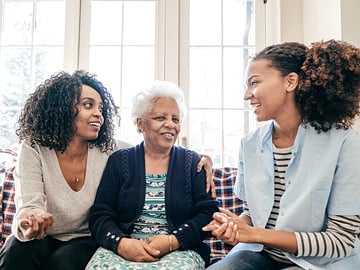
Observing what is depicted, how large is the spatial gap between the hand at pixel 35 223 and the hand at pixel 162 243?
0.39m

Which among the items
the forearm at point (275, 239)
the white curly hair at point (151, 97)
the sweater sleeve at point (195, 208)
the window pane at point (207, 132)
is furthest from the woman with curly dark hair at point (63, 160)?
the window pane at point (207, 132)

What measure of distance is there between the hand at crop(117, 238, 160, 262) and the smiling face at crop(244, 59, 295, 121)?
674 mm

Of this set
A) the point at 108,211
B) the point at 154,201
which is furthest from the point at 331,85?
the point at 108,211

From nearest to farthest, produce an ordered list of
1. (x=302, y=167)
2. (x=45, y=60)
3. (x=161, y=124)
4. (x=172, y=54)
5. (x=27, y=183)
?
1. (x=302, y=167)
2. (x=27, y=183)
3. (x=161, y=124)
4. (x=172, y=54)
5. (x=45, y=60)

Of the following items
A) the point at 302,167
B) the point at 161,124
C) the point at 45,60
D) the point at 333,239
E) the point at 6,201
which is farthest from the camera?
the point at 45,60

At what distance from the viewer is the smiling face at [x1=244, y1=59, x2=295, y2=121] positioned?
4.12 feet

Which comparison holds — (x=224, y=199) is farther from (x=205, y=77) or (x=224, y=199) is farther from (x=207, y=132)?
(x=205, y=77)

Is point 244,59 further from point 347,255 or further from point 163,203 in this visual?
point 347,255

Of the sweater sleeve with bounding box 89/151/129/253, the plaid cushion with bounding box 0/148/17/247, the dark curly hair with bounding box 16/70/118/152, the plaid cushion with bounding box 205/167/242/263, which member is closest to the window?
the plaid cushion with bounding box 205/167/242/263

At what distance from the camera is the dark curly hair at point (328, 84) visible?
1173mm

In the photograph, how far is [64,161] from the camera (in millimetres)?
1526

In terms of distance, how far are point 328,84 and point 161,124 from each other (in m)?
0.70

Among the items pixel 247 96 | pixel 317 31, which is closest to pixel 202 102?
pixel 317 31

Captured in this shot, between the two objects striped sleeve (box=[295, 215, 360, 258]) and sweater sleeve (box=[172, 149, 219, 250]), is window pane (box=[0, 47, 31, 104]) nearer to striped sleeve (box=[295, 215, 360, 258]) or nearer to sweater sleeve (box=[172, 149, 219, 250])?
sweater sleeve (box=[172, 149, 219, 250])
